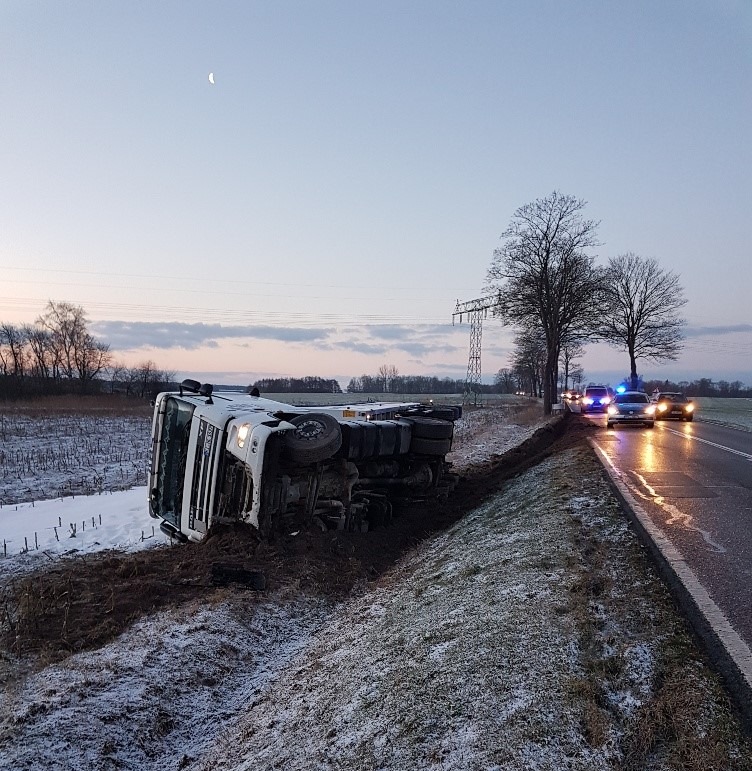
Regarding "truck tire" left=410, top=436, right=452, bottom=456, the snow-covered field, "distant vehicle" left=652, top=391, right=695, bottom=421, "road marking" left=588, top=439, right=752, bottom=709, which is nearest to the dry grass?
the snow-covered field

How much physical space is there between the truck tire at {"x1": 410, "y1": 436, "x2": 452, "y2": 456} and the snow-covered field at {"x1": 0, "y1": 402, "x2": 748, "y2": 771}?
3.35 m

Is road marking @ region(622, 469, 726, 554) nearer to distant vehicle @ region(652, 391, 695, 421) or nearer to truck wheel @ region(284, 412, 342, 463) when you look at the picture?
truck wheel @ region(284, 412, 342, 463)

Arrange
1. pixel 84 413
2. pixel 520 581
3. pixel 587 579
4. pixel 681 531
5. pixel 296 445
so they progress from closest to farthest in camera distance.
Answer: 1. pixel 587 579
2. pixel 520 581
3. pixel 681 531
4. pixel 296 445
5. pixel 84 413

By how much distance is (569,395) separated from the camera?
61531mm

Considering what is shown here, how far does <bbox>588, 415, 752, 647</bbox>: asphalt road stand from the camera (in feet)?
14.2

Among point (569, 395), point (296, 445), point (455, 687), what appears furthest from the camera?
point (569, 395)

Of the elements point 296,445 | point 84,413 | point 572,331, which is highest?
point 572,331

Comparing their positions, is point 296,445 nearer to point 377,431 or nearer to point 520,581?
point 377,431

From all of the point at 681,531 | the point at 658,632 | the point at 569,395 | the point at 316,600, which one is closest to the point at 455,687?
the point at 658,632

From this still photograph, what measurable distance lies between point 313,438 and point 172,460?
2378 millimetres

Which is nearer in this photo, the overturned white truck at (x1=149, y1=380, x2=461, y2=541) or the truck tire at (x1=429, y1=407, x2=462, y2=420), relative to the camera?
the overturned white truck at (x1=149, y1=380, x2=461, y2=541)

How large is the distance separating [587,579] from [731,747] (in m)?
2.02

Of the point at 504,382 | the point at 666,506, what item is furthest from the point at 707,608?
the point at 504,382

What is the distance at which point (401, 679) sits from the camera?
3.63 metres
